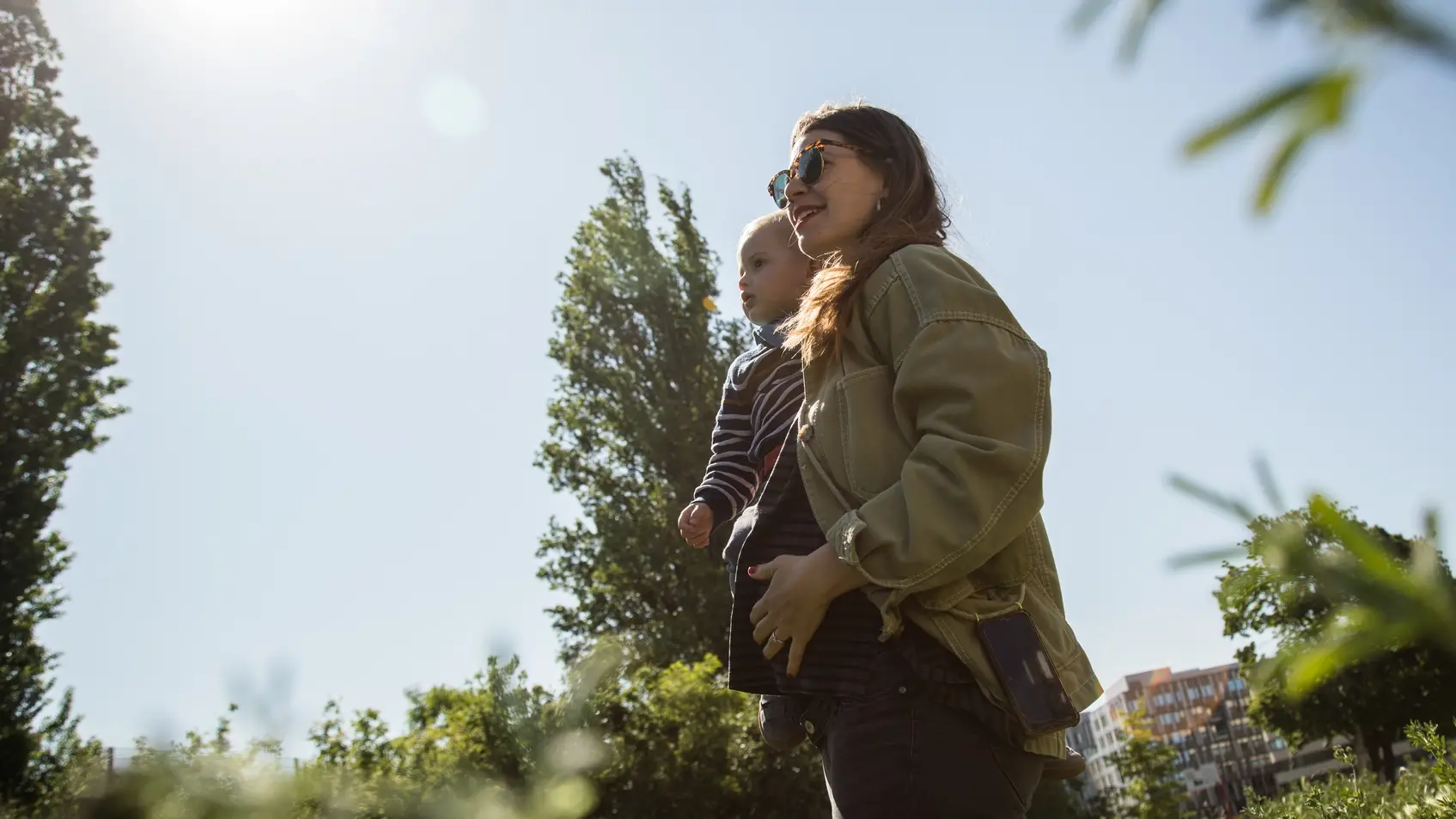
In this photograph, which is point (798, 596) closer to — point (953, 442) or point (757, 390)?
point (953, 442)

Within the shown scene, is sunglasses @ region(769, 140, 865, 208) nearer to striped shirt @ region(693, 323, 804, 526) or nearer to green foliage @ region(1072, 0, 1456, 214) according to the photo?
striped shirt @ region(693, 323, 804, 526)

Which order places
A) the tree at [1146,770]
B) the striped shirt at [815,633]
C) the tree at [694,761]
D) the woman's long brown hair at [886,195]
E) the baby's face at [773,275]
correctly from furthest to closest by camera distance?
the tree at [1146,770]
the tree at [694,761]
the baby's face at [773,275]
the woman's long brown hair at [886,195]
the striped shirt at [815,633]

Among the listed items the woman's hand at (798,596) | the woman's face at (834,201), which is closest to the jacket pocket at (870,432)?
the woman's hand at (798,596)

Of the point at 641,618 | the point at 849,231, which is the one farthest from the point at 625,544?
the point at 849,231

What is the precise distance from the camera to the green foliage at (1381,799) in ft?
9.82

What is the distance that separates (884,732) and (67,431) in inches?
685

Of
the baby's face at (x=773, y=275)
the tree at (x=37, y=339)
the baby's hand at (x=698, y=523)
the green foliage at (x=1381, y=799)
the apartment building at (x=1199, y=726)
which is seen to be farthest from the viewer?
the apartment building at (x=1199, y=726)

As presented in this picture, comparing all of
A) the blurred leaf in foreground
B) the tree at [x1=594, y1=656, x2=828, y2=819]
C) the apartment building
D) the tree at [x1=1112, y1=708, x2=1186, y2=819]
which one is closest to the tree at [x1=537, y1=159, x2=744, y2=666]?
the tree at [x1=594, y1=656, x2=828, y2=819]

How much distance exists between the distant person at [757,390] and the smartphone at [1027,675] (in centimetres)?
54

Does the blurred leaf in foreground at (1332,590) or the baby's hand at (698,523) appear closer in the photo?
the blurred leaf in foreground at (1332,590)

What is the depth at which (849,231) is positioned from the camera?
2031 millimetres

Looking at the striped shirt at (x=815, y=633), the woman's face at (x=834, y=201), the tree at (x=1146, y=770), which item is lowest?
the tree at (x=1146, y=770)

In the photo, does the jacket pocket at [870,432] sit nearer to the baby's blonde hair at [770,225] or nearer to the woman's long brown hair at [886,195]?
the woman's long brown hair at [886,195]

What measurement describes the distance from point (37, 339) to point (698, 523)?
1688 centimetres
